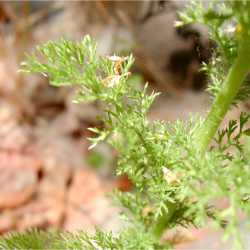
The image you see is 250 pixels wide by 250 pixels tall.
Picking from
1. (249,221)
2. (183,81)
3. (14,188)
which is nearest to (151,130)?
(249,221)

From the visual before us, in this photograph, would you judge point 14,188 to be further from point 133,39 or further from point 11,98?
point 133,39

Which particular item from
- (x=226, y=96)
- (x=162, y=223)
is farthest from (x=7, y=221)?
(x=226, y=96)

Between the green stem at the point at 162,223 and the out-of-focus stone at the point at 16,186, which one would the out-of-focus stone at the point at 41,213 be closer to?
the out-of-focus stone at the point at 16,186

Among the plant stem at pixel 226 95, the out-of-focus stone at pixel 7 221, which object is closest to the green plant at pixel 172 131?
the plant stem at pixel 226 95

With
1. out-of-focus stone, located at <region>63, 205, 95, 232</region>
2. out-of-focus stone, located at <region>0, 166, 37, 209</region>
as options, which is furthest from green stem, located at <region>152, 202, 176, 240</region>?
out-of-focus stone, located at <region>0, 166, 37, 209</region>

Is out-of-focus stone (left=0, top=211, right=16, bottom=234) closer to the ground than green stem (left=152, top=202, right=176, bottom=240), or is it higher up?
higher up

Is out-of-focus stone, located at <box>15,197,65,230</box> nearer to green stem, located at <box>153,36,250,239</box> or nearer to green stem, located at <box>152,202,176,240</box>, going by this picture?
green stem, located at <box>152,202,176,240</box>

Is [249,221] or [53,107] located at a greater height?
[53,107]
